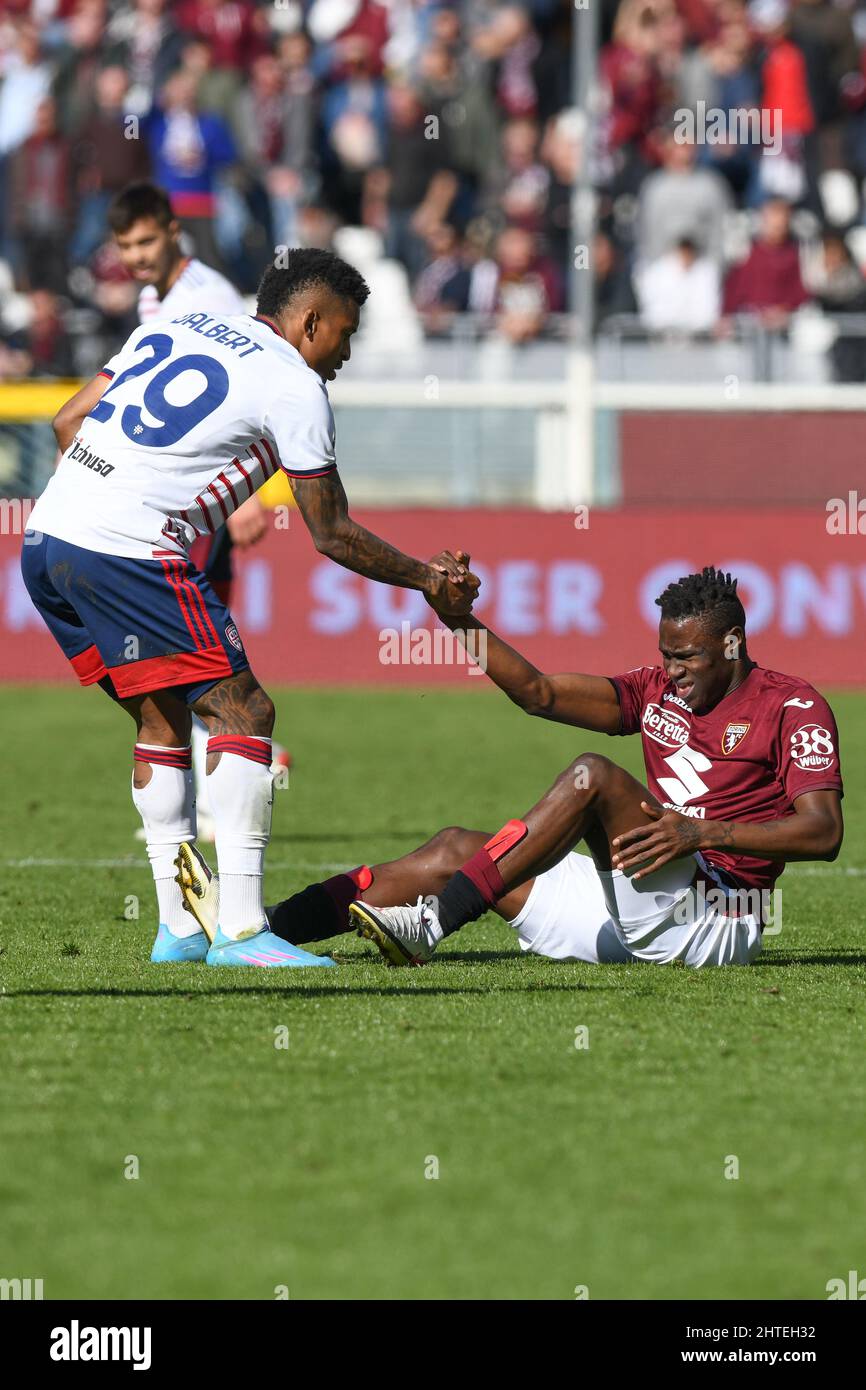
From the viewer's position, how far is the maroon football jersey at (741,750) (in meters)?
6.14

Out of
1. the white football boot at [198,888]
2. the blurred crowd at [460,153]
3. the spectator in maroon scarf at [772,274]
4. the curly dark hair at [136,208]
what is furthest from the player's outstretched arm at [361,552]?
the spectator in maroon scarf at [772,274]

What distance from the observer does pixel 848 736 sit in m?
13.5

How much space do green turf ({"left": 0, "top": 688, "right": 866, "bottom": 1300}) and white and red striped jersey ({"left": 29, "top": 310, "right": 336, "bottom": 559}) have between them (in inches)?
52.1

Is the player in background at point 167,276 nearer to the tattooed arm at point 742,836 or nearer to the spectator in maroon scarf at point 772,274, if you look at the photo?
the tattooed arm at point 742,836

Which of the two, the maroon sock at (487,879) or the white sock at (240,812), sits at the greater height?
the white sock at (240,812)

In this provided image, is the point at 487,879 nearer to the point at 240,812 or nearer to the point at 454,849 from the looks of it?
the point at 454,849

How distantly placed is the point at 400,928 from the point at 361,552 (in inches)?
42.6

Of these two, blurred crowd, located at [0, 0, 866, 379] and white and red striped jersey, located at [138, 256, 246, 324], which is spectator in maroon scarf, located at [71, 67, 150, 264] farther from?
white and red striped jersey, located at [138, 256, 246, 324]

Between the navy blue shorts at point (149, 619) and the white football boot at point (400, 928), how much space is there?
80 centimetres

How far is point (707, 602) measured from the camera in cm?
612

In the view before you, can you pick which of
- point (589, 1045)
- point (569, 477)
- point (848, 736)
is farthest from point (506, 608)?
point (589, 1045)

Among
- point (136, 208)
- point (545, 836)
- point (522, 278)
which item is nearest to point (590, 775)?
point (545, 836)
